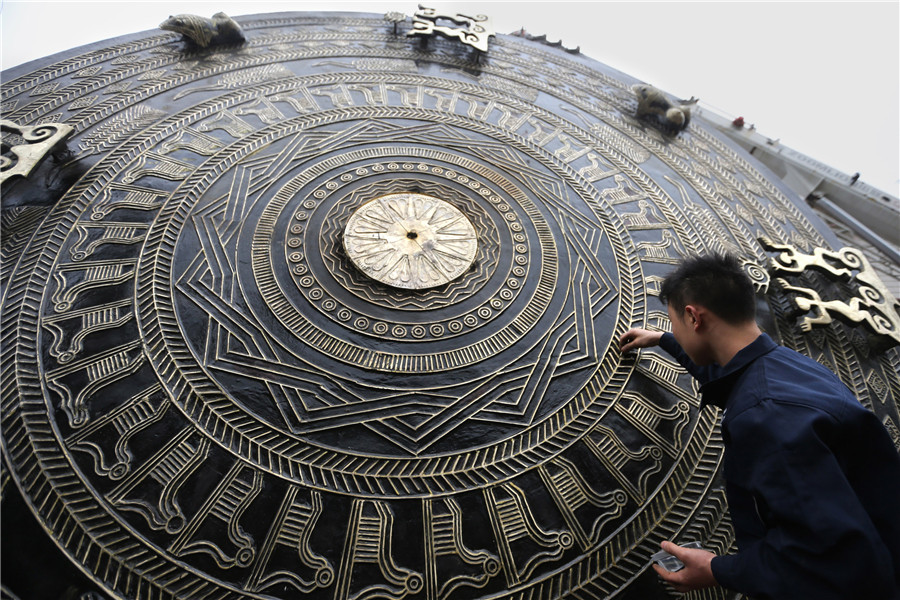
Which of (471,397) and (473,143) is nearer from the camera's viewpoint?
(471,397)

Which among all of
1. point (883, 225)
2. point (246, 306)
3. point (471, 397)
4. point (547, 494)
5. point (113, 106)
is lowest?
point (547, 494)

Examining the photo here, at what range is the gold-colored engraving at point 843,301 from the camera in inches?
152

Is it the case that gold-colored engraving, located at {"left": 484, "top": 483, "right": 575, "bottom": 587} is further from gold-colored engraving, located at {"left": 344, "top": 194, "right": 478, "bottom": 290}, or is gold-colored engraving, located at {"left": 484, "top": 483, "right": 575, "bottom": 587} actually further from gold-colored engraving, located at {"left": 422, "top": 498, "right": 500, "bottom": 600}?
gold-colored engraving, located at {"left": 344, "top": 194, "right": 478, "bottom": 290}

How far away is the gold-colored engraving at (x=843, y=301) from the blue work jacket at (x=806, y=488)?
2071mm

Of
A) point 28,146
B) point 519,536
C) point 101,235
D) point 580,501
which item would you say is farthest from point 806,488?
point 28,146

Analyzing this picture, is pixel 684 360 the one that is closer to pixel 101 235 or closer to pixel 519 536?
pixel 519 536

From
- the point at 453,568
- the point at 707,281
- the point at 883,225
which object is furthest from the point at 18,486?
the point at 883,225

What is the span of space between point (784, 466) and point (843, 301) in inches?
129

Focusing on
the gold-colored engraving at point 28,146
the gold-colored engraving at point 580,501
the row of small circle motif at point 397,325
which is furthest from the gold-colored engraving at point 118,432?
the gold-colored engraving at point 580,501

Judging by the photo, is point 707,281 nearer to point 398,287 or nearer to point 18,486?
point 398,287

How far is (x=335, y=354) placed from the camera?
3.14 m

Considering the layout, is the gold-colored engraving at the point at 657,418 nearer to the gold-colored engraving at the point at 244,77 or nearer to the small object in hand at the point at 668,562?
the small object in hand at the point at 668,562

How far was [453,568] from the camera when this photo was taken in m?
2.52

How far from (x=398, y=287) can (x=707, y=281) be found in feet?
6.38
